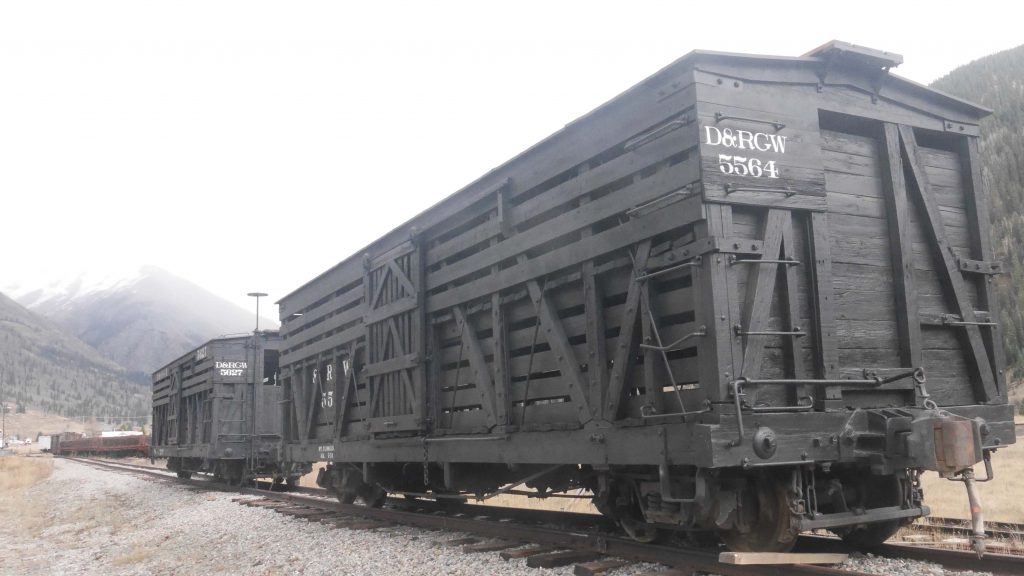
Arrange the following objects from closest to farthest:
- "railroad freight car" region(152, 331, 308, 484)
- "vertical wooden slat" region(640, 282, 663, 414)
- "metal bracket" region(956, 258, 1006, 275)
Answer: "vertical wooden slat" region(640, 282, 663, 414) → "metal bracket" region(956, 258, 1006, 275) → "railroad freight car" region(152, 331, 308, 484)

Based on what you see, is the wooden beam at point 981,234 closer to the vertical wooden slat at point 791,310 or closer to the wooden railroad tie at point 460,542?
the vertical wooden slat at point 791,310

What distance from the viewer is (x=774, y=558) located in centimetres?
511

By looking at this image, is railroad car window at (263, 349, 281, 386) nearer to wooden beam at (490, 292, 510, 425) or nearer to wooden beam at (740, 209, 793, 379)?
wooden beam at (490, 292, 510, 425)

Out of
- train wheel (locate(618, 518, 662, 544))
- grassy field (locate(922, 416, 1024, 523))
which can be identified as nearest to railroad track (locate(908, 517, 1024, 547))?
grassy field (locate(922, 416, 1024, 523))

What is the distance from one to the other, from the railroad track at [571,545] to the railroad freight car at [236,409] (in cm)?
603

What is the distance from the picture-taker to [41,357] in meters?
192

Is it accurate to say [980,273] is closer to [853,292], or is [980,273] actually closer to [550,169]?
[853,292]

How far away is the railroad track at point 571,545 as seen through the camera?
531 centimetres

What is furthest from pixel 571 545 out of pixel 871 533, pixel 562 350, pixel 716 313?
pixel 716 313

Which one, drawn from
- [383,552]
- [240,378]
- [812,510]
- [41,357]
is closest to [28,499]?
[240,378]

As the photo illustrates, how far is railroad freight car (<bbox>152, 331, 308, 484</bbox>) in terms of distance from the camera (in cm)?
1770

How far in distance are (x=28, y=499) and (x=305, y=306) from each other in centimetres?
1261

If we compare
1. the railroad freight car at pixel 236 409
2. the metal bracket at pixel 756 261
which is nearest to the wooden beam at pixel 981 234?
the metal bracket at pixel 756 261

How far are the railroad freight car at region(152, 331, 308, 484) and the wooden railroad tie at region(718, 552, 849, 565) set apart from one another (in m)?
12.3
